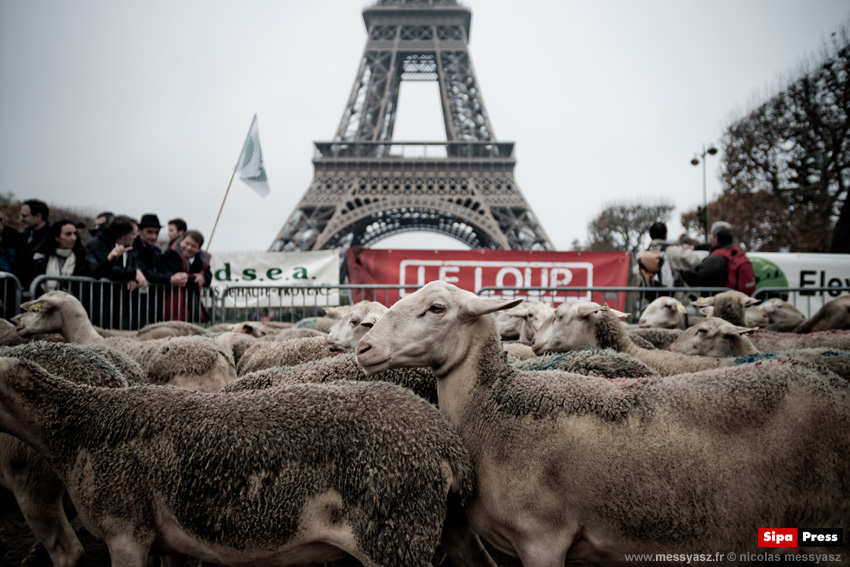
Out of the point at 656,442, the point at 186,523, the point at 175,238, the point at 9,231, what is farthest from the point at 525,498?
the point at 175,238

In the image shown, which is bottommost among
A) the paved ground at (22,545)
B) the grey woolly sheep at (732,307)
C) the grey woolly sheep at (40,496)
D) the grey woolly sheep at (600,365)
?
the paved ground at (22,545)

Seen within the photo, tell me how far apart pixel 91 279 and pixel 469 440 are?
5.78 metres

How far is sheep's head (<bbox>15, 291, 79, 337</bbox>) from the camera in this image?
5.14m

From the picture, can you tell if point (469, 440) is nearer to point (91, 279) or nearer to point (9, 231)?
point (91, 279)

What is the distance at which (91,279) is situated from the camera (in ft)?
22.5

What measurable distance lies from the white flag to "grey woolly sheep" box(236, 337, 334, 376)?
27.5 feet

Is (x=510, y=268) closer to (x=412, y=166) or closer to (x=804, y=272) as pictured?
(x=804, y=272)

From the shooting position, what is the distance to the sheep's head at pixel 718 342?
4.96 metres

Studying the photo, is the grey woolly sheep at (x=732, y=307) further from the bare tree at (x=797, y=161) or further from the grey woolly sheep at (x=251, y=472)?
the bare tree at (x=797, y=161)

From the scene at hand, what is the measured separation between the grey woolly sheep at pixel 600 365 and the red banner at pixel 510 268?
7246mm

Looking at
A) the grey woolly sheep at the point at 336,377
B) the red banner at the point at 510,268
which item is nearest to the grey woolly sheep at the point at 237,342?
the grey woolly sheep at the point at 336,377

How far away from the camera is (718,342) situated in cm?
500

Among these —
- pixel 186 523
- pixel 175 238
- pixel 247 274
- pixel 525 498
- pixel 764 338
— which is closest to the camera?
pixel 186 523

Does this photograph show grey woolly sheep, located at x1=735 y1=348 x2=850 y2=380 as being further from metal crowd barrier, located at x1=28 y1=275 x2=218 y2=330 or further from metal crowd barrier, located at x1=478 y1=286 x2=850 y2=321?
metal crowd barrier, located at x1=28 y1=275 x2=218 y2=330
